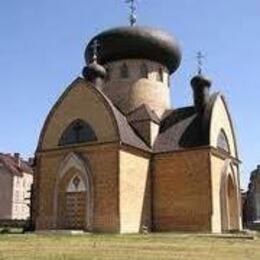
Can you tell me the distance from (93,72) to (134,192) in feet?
23.8

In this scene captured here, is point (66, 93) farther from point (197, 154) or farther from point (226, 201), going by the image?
point (226, 201)

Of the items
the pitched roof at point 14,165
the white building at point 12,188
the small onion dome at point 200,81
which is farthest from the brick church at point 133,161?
the pitched roof at point 14,165

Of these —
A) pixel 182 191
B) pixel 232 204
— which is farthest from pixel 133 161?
pixel 232 204

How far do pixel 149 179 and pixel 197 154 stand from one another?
290cm

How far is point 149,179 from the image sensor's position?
2861cm

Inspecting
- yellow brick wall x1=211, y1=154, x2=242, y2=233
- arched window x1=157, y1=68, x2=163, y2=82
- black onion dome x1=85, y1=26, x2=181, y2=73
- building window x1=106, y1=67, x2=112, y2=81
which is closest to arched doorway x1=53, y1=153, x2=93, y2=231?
yellow brick wall x1=211, y1=154, x2=242, y2=233

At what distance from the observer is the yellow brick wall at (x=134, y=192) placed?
85.4ft

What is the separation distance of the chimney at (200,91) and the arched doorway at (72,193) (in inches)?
297

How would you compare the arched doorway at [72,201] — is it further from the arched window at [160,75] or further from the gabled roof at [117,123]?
the arched window at [160,75]

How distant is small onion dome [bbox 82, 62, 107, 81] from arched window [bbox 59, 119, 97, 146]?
2.85 meters

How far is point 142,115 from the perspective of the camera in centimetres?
3016

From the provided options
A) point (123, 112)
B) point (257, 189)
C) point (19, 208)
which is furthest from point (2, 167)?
point (123, 112)

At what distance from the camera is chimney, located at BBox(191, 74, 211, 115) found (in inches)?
1189

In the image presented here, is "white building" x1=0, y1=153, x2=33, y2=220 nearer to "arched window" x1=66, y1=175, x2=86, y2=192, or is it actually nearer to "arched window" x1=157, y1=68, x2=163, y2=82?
"arched window" x1=157, y1=68, x2=163, y2=82
